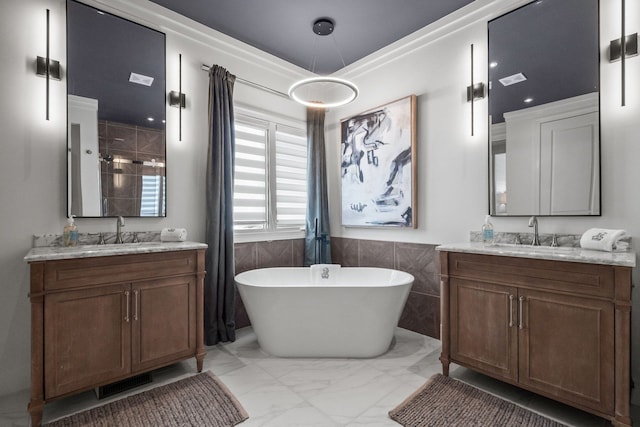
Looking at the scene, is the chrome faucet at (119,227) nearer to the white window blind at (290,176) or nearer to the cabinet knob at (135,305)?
the cabinet knob at (135,305)

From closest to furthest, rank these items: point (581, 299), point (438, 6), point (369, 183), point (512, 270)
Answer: point (581, 299) → point (512, 270) → point (438, 6) → point (369, 183)

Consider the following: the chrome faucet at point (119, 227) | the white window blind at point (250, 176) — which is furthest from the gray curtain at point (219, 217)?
the chrome faucet at point (119, 227)

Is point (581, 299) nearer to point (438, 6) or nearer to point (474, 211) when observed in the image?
point (474, 211)

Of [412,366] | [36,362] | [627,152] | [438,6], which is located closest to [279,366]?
[412,366]

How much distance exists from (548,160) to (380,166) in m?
1.46

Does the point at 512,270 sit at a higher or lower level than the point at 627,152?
lower

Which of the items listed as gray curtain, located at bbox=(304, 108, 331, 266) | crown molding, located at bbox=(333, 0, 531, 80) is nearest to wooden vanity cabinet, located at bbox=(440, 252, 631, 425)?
gray curtain, located at bbox=(304, 108, 331, 266)

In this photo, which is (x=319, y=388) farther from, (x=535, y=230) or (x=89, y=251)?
(x=535, y=230)

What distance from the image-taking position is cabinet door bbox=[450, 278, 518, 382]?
195 centimetres

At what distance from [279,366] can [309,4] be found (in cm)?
286

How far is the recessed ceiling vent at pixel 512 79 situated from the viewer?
242 centimetres

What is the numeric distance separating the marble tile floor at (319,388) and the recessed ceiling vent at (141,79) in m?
2.27

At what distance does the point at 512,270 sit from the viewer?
6.39ft

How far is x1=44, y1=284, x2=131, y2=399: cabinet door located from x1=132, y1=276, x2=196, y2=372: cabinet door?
6cm
